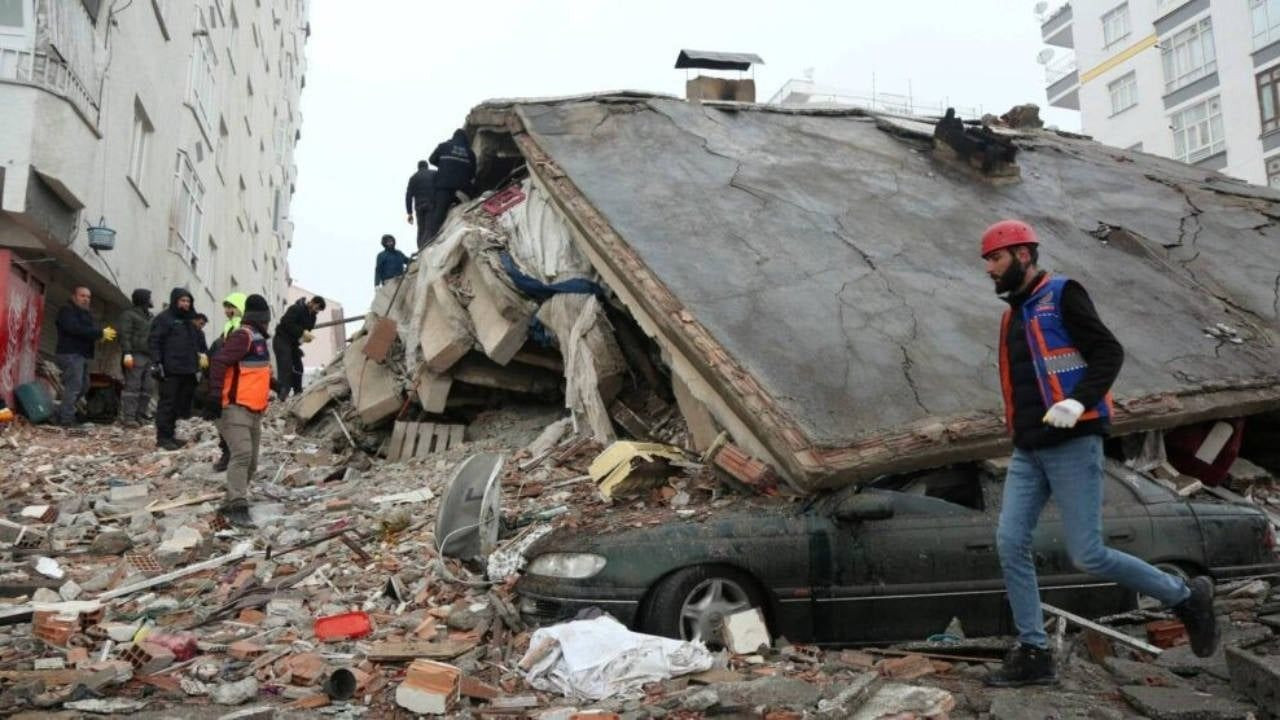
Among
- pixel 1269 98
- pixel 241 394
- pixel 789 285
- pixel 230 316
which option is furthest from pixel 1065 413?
pixel 1269 98

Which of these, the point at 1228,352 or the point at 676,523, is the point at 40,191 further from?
the point at 1228,352

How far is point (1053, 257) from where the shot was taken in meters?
8.80

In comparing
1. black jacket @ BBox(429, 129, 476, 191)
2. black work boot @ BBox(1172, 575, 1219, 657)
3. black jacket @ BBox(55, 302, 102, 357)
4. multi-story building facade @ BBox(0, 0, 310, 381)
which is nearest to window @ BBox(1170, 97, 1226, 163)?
black jacket @ BBox(429, 129, 476, 191)

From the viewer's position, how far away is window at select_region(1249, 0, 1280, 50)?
952 inches

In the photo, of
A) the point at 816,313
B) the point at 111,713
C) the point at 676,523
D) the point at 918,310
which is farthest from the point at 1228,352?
the point at 111,713

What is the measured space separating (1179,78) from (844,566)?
3053cm

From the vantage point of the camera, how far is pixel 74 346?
10.6 meters

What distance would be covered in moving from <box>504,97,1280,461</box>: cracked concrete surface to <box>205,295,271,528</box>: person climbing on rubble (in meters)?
3.13

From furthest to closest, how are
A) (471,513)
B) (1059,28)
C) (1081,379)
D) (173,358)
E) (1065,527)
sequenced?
(1059,28), (173,358), (471,513), (1065,527), (1081,379)

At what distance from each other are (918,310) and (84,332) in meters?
9.62

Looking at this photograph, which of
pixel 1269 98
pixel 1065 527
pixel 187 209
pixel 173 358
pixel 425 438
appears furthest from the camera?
pixel 1269 98

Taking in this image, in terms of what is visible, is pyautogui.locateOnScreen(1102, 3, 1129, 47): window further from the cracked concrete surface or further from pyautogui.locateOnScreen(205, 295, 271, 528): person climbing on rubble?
pyautogui.locateOnScreen(205, 295, 271, 528): person climbing on rubble

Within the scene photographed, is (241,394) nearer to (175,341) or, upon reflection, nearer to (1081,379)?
(175,341)

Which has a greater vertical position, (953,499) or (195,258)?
(195,258)
